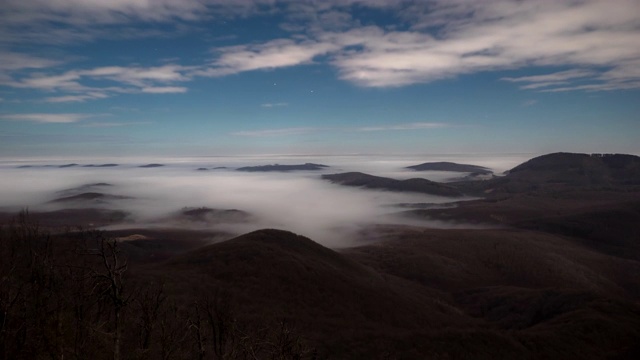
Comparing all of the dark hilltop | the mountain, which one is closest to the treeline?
the dark hilltop

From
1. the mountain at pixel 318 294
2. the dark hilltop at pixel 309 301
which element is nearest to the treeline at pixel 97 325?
the dark hilltop at pixel 309 301

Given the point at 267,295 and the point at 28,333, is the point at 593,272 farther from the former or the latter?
the point at 28,333

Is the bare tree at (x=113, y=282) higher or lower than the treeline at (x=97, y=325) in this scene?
higher

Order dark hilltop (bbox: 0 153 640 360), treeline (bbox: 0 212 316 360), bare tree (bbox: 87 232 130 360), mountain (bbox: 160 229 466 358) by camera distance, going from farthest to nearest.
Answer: mountain (bbox: 160 229 466 358), dark hilltop (bbox: 0 153 640 360), treeline (bbox: 0 212 316 360), bare tree (bbox: 87 232 130 360)

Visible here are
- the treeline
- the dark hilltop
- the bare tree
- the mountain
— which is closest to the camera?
the bare tree

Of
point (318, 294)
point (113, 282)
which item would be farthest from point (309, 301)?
point (113, 282)

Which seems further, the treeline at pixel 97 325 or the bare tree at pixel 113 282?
the treeline at pixel 97 325

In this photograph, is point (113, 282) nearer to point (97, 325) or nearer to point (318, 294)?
point (97, 325)

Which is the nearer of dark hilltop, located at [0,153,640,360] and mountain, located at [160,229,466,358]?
dark hilltop, located at [0,153,640,360]

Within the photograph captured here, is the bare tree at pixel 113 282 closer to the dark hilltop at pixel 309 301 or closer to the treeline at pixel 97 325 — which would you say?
the treeline at pixel 97 325

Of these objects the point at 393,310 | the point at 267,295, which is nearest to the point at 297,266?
the point at 267,295

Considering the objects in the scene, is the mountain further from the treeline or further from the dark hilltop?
the treeline

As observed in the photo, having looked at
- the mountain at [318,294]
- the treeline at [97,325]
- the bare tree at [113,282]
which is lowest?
the mountain at [318,294]
